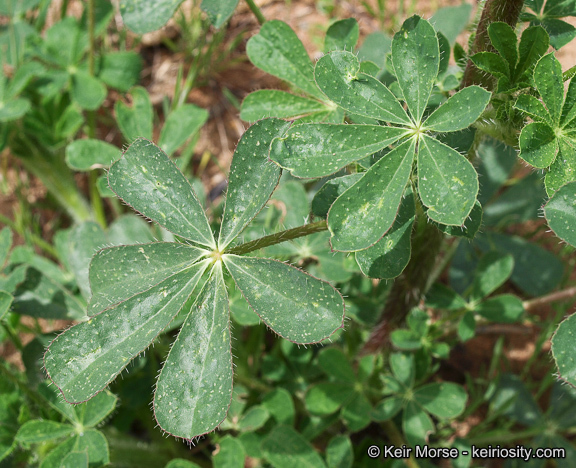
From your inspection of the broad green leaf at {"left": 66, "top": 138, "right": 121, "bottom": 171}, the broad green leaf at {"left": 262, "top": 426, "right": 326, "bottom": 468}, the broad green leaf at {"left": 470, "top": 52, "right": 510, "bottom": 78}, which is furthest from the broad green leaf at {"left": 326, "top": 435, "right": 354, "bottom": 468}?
the broad green leaf at {"left": 66, "top": 138, "right": 121, "bottom": 171}

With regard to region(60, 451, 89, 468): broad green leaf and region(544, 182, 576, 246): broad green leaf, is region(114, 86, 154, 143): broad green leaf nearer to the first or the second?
region(60, 451, 89, 468): broad green leaf

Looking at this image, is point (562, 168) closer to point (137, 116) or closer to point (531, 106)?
point (531, 106)

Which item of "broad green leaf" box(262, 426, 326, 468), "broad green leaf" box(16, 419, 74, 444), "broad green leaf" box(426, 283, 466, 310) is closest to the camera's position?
"broad green leaf" box(16, 419, 74, 444)

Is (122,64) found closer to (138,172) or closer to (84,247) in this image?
(84,247)

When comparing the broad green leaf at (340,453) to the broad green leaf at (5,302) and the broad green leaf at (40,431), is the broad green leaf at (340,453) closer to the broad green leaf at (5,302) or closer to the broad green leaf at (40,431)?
the broad green leaf at (40,431)

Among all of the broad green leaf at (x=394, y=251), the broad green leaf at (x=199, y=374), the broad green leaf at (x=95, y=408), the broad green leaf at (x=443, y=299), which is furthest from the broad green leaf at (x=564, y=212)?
the broad green leaf at (x=95, y=408)
